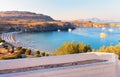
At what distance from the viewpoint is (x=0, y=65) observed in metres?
2.63

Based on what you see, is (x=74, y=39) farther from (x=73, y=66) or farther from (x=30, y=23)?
(x=73, y=66)

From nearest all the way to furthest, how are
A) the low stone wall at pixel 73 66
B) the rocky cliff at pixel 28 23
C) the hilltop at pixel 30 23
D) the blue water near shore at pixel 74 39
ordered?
the low stone wall at pixel 73 66
the blue water near shore at pixel 74 39
the hilltop at pixel 30 23
the rocky cliff at pixel 28 23

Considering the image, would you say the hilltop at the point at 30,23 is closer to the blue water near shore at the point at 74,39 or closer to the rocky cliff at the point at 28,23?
the rocky cliff at the point at 28,23

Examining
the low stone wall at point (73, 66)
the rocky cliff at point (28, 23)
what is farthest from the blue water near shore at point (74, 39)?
the low stone wall at point (73, 66)

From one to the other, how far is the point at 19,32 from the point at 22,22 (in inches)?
156

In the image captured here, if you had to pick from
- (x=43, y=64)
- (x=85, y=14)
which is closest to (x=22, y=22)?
(x=85, y=14)

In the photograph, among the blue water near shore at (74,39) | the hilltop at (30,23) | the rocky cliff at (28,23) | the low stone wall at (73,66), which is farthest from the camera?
the rocky cliff at (28,23)

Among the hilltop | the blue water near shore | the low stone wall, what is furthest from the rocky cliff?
the low stone wall

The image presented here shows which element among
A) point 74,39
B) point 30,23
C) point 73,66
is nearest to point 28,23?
point 30,23

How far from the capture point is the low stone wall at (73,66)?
2.45 m

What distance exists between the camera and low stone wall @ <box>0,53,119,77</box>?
2447 mm

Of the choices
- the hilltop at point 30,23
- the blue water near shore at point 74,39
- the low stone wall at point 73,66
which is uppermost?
the low stone wall at point 73,66

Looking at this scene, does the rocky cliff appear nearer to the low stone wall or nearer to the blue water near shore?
the blue water near shore

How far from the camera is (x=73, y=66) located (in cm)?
261
